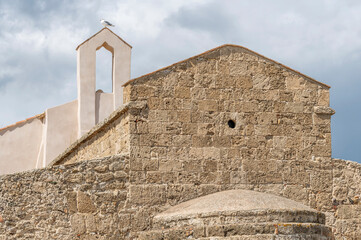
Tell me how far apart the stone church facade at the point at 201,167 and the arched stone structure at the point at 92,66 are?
19.4 feet

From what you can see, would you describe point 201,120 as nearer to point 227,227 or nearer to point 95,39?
point 227,227

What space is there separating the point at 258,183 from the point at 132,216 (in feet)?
7.23

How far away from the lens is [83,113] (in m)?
18.6

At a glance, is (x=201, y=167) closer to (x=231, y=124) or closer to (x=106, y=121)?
(x=231, y=124)

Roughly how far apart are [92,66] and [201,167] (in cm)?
775

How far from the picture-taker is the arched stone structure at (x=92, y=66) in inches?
730

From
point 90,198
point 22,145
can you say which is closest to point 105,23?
point 22,145

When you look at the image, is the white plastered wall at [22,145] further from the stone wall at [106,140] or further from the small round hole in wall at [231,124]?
the small round hole in wall at [231,124]

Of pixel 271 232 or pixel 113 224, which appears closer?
pixel 271 232

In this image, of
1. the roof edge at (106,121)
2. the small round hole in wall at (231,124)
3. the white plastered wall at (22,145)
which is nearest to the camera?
the roof edge at (106,121)

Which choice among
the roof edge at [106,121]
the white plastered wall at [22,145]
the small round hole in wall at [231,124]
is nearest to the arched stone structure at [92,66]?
the white plastered wall at [22,145]

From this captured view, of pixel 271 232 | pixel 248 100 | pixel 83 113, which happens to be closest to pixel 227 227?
pixel 271 232

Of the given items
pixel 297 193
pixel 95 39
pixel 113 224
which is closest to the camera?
pixel 113 224

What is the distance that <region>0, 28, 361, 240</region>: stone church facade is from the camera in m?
11.0
